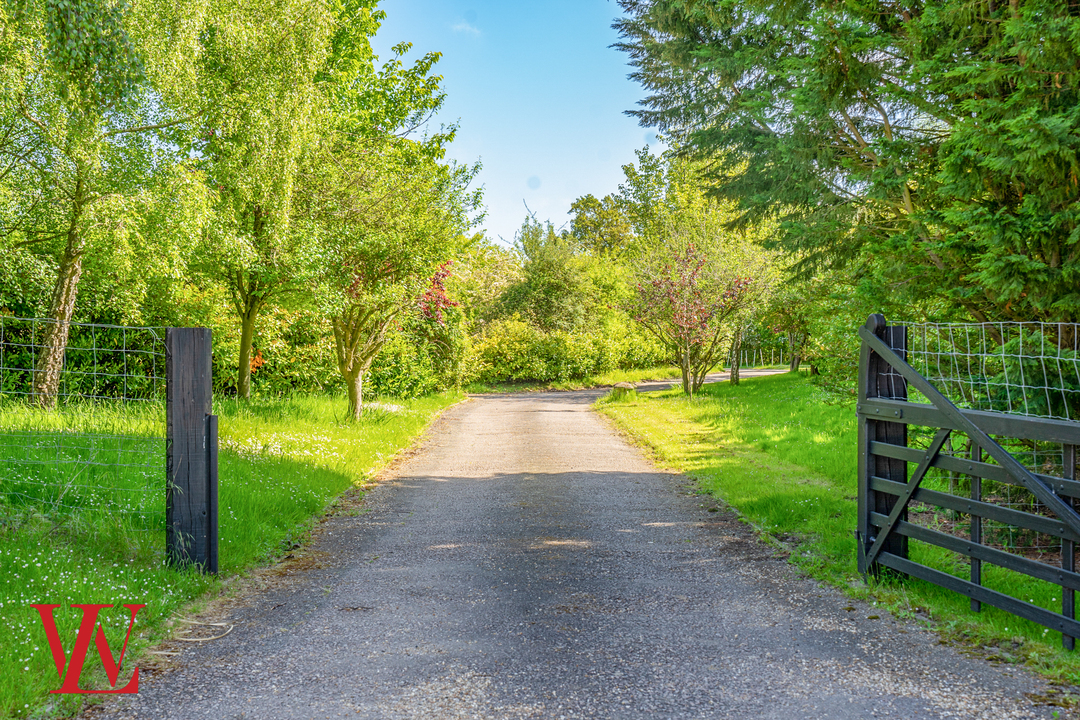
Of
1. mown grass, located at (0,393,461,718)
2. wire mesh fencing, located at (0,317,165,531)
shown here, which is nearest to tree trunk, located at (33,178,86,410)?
mown grass, located at (0,393,461,718)

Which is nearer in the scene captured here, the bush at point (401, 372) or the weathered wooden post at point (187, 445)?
the weathered wooden post at point (187, 445)

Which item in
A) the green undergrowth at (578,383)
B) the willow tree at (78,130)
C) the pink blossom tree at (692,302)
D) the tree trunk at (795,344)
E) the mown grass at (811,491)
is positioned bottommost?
the mown grass at (811,491)

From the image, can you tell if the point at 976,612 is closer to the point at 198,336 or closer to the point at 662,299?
the point at 198,336

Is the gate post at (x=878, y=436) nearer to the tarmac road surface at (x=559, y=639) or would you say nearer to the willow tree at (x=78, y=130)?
the tarmac road surface at (x=559, y=639)

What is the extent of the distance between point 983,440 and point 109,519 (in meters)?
6.02

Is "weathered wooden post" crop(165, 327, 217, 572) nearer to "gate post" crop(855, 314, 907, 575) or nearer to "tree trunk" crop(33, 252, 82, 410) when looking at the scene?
"gate post" crop(855, 314, 907, 575)

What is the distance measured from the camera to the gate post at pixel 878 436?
15.8ft

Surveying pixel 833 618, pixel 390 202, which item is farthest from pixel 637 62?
pixel 833 618

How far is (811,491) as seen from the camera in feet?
24.8

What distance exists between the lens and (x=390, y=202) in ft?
40.2

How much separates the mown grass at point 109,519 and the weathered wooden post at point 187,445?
0.68 feet

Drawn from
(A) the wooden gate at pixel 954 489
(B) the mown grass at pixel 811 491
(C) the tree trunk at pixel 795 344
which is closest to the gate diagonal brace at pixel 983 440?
(A) the wooden gate at pixel 954 489

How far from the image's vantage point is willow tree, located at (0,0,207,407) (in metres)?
8.33

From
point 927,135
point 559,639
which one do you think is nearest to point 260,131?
point 927,135
